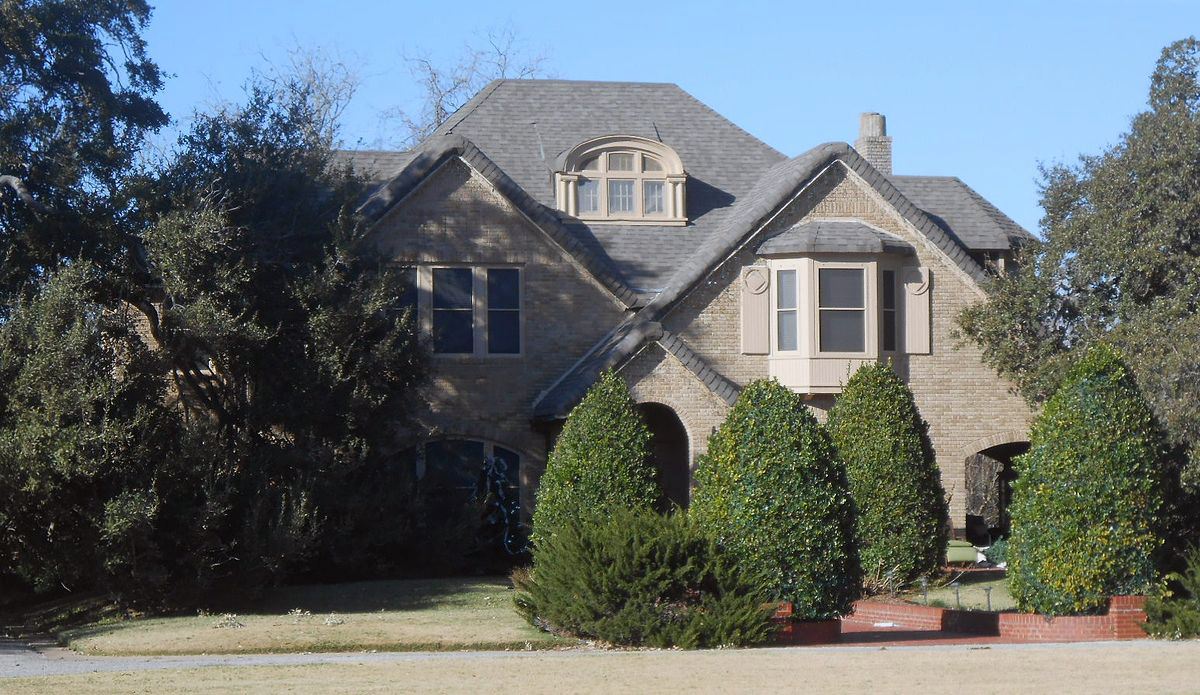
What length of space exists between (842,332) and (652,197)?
5.13 m

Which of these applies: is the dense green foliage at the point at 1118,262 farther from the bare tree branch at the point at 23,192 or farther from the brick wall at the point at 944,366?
the bare tree branch at the point at 23,192

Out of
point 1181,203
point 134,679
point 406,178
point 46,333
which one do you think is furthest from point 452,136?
point 134,679

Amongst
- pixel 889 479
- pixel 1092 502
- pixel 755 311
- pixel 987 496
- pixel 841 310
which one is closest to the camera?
pixel 1092 502

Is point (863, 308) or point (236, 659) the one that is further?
point (863, 308)

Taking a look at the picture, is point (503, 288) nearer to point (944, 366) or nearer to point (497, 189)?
point (497, 189)

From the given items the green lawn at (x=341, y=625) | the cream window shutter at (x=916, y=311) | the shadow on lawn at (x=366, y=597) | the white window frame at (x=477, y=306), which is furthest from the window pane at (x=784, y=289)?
the green lawn at (x=341, y=625)

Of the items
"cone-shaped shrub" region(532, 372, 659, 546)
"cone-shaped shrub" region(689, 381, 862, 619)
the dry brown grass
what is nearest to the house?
"cone-shaped shrub" region(532, 372, 659, 546)

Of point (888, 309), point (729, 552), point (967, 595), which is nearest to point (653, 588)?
point (729, 552)

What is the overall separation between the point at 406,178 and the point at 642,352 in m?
5.54

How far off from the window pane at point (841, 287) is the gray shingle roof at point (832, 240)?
1.49 feet

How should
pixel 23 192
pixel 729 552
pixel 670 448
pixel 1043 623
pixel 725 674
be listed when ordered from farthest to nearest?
pixel 670 448 → pixel 23 192 → pixel 1043 623 → pixel 729 552 → pixel 725 674

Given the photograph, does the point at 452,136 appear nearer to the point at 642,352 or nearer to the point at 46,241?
the point at 642,352

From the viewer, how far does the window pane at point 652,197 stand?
30.8 metres

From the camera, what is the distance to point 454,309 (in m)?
28.0
